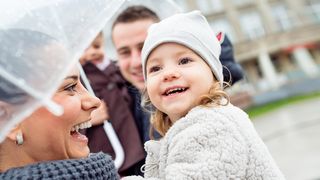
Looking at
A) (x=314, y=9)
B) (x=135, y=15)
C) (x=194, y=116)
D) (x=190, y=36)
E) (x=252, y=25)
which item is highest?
(x=314, y=9)

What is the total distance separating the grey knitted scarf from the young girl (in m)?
0.21

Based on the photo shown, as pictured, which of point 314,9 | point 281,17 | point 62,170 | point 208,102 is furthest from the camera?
point 281,17

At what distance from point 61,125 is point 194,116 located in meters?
0.41

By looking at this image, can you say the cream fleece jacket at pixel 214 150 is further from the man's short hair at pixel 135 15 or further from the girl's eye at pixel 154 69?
the man's short hair at pixel 135 15

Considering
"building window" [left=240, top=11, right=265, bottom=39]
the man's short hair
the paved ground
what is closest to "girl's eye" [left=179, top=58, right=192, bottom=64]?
the man's short hair

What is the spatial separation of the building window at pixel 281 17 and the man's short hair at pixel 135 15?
34.2 metres

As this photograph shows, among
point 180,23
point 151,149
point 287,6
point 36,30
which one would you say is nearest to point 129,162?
point 151,149

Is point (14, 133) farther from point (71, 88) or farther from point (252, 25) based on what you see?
point (252, 25)

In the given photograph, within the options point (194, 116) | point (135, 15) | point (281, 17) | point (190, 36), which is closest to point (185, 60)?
point (190, 36)

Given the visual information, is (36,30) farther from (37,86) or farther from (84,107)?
(84,107)

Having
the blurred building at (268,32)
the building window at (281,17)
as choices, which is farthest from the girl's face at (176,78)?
the building window at (281,17)

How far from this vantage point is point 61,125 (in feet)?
4.16

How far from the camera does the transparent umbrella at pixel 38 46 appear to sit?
3.14 feet

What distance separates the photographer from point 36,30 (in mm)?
1079
